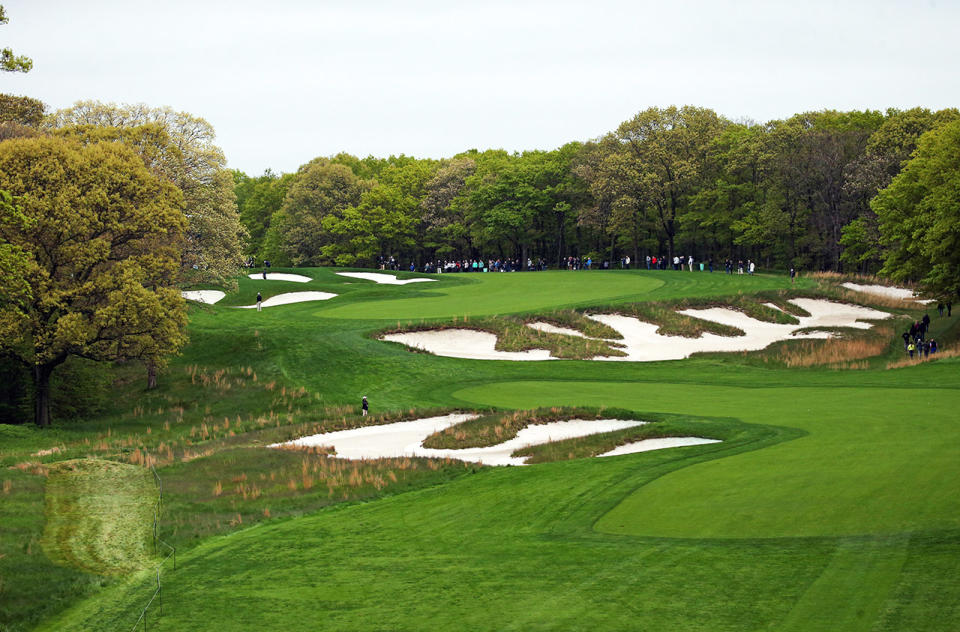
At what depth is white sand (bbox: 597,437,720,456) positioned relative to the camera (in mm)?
25078

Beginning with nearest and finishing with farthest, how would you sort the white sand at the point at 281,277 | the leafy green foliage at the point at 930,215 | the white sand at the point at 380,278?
the leafy green foliage at the point at 930,215
the white sand at the point at 281,277
the white sand at the point at 380,278

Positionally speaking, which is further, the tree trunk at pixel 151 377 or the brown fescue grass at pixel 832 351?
the brown fescue grass at pixel 832 351

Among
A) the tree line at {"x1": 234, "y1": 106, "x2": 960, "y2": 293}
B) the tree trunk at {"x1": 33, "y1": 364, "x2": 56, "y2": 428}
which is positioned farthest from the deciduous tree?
the tree line at {"x1": 234, "y1": 106, "x2": 960, "y2": 293}

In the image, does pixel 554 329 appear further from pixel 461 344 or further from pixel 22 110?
pixel 22 110

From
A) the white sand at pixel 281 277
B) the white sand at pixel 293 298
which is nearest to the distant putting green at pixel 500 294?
the white sand at pixel 293 298

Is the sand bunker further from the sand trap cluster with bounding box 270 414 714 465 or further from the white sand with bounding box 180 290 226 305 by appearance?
the white sand with bounding box 180 290 226 305

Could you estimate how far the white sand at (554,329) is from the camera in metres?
53.3

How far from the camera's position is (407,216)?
126 m

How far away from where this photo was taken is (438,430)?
3102 cm

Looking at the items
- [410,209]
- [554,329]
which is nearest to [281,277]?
[554,329]

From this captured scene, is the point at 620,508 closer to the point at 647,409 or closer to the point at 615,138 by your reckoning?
the point at 647,409

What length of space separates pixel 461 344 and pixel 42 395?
22.2 meters

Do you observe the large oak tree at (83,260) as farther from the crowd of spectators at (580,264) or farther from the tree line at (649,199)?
the crowd of spectators at (580,264)

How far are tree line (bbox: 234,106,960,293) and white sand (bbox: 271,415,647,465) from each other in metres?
40.9
